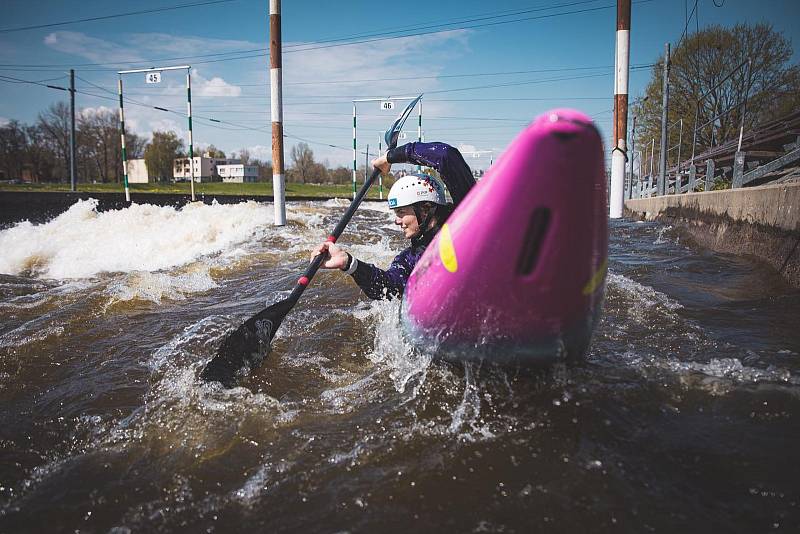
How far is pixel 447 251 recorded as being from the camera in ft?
7.03

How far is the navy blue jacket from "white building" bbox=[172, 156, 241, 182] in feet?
275

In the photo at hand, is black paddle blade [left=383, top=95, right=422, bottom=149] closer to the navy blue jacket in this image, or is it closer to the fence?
the navy blue jacket

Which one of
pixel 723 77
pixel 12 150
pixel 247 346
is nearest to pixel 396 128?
pixel 247 346

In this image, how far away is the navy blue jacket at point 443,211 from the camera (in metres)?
3.23

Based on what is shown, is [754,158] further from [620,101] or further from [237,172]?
[237,172]

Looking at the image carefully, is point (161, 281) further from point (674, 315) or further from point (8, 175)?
point (8, 175)

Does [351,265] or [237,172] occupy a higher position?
[237,172]

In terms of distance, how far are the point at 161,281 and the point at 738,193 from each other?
23.2 ft

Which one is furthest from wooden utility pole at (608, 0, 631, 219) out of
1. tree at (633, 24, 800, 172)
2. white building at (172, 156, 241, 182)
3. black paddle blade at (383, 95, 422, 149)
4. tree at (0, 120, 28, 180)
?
white building at (172, 156, 241, 182)

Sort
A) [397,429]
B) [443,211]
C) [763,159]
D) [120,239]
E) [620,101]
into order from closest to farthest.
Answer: [397,429] → [443,211] → [620,101] → [120,239] → [763,159]

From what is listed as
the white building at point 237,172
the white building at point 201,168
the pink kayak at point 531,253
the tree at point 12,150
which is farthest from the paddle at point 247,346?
the white building at point 237,172

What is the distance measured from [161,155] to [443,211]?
87497 millimetres

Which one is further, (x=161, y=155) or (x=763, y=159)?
(x=161, y=155)

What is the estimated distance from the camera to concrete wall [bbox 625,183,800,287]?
4352 millimetres
